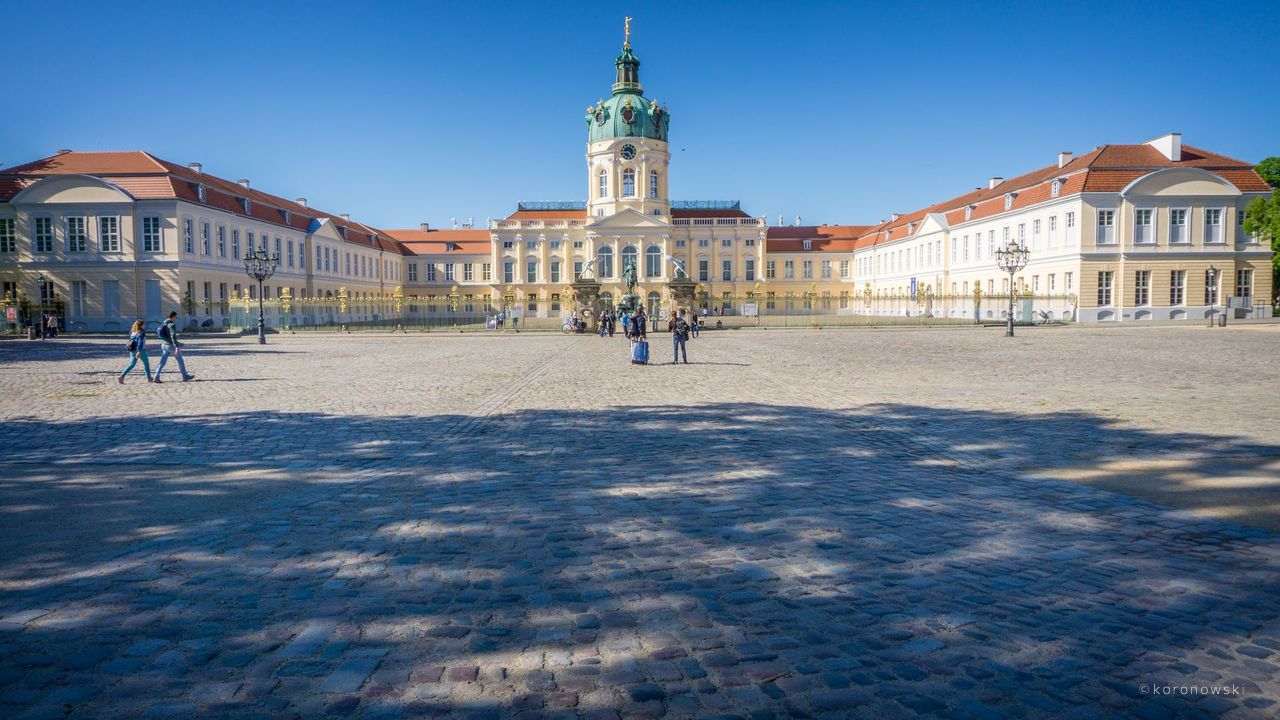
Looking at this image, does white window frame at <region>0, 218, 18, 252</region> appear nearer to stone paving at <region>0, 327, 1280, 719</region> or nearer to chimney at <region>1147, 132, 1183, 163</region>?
stone paving at <region>0, 327, 1280, 719</region>

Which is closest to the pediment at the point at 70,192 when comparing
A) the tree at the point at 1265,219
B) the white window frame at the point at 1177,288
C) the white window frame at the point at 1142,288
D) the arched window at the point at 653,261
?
the arched window at the point at 653,261

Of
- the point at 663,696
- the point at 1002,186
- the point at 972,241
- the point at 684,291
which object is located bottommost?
the point at 663,696

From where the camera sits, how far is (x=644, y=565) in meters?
4.80

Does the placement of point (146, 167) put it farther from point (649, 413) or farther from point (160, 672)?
point (160, 672)

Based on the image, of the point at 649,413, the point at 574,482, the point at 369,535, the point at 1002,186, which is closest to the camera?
the point at 369,535

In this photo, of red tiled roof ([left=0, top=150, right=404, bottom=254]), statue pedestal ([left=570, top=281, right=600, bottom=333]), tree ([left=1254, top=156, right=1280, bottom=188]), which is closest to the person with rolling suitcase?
statue pedestal ([left=570, top=281, right=600, bottom=333])

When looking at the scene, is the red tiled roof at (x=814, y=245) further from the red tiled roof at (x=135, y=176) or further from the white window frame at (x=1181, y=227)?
the red tiled roof at (x=135, y=176)

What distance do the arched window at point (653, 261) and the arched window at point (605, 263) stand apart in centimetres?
367

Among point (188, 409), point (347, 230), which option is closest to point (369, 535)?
point (188, 409)

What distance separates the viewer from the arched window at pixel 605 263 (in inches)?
3125

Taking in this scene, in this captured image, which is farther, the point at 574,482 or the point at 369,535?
the point at 574,482

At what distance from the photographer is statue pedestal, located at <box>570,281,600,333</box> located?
144 feet

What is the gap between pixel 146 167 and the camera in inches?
1836

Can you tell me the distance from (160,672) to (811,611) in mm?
3105
